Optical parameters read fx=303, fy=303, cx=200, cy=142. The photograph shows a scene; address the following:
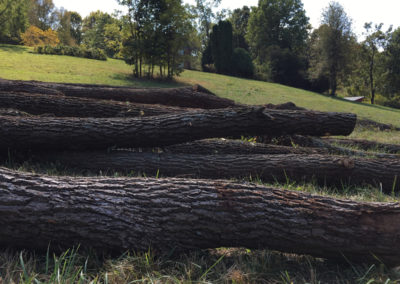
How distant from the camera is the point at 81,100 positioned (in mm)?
5430

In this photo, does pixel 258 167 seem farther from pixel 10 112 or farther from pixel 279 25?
pixel 279 25

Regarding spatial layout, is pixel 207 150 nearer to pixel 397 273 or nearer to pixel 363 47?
pixel 397 273

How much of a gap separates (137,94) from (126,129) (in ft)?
10.2

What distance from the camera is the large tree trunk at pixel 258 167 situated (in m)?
4.18

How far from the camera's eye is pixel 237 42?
5178 centimetres

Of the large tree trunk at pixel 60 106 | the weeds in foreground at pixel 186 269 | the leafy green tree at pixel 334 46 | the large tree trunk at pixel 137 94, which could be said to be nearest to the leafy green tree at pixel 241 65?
the leafy green tree at pixel 334 46

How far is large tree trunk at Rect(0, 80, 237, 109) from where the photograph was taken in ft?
21.0

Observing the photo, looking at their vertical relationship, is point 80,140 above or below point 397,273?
above

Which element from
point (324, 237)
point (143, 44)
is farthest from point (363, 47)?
point (324, 237)

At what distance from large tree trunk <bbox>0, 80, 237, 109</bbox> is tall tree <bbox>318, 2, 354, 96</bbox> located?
3156 cm

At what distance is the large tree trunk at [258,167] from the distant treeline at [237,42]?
19.5m

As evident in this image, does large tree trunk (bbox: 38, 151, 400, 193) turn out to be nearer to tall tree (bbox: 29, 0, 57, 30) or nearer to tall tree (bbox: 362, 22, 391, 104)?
tall tree (bbox: 362, 22, 391, 104)

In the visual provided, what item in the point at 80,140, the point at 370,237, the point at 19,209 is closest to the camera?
the point at 370,237

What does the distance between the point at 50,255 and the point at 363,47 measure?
50608mm
